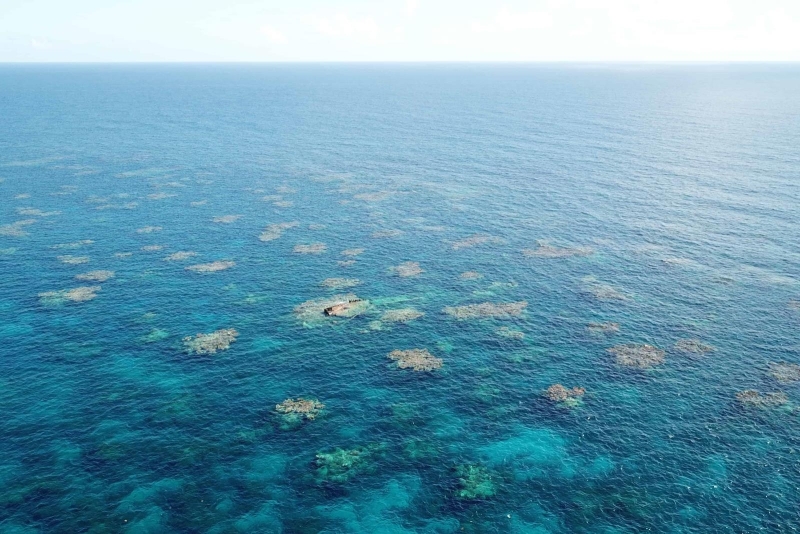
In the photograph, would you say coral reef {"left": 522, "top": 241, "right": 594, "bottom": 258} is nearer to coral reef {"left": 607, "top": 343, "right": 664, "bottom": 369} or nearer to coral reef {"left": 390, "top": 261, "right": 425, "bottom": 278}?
coral reef {"left": 390, "top": 261, "right": 425, "bottom": 278}

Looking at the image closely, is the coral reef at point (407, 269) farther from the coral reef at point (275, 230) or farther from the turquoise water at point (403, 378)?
the coral reef at point (275, 230)

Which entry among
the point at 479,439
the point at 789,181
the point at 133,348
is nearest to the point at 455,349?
the point at 479,439

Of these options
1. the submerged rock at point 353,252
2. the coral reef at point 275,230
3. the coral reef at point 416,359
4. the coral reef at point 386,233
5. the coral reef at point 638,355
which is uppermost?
the coral reef at point 275,230

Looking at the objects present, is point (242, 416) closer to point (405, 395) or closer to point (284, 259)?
point (405, 395)

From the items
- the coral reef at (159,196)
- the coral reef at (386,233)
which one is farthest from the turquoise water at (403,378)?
the coral reef at (159,196)

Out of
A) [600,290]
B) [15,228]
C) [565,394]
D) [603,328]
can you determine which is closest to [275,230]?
[15,228]

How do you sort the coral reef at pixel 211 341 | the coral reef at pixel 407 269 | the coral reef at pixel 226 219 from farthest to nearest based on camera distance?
the coral reef at pixel 226 219
the coral reef at pixel 407 269
the coral reef at pixel 211 341
